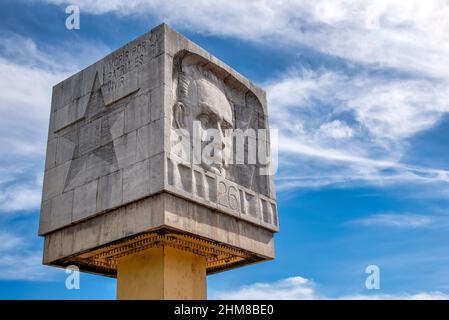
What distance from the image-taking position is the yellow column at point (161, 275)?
1662 cm

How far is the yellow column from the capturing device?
16.6 metres

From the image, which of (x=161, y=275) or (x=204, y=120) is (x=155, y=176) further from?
(x=204, y=120)

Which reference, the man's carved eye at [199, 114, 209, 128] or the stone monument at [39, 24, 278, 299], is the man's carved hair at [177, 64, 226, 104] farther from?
the man's carved eye at [199, 114, 209, 128]

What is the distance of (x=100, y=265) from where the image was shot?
1862cm

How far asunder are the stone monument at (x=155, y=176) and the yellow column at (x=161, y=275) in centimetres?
3

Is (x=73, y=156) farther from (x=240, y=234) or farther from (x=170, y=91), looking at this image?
(x=240, y=234)

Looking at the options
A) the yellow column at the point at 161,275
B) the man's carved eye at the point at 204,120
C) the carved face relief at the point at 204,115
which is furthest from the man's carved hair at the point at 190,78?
the yellow column at the point at 161,275

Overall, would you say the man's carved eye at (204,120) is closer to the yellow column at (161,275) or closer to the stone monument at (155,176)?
the stone monument at (155,176)

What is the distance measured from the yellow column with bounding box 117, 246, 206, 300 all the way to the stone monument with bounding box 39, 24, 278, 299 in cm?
3

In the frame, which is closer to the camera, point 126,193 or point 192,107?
point 126,193

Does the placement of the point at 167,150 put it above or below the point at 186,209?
above

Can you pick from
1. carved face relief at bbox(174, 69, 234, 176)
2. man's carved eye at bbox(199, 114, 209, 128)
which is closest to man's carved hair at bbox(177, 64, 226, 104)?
carved face relief at bbox(174, 69, 234, 176)
